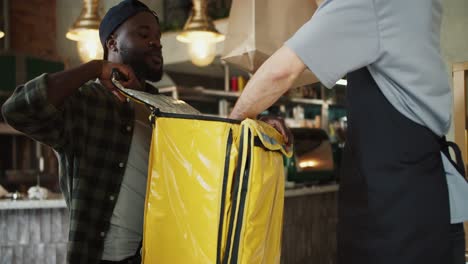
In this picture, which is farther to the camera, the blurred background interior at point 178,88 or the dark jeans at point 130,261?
the blurred background interior at point 178,88

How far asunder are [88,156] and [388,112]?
84 centimetres

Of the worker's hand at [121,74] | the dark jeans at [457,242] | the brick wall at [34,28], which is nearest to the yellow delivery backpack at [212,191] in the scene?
the worker's hand at [121,74]

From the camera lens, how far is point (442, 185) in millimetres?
1303

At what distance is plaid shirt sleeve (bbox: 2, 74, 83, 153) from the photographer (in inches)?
54.5

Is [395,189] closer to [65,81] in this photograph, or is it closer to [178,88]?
[65,81]

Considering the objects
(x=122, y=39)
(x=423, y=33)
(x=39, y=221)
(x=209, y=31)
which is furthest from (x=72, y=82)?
(x=209, y=31)

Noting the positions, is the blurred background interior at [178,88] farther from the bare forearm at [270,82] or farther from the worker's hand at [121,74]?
the bare forearm at [270,82]

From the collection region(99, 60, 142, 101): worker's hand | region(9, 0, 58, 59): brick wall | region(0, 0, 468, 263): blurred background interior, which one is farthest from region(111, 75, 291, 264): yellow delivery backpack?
region(9, 0, 58, 59): brick wall

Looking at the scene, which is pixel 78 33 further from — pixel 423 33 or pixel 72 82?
pixel 423 33

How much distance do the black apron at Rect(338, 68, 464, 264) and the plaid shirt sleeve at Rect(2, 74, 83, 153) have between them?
2.58 feet

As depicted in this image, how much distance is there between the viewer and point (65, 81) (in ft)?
4.69

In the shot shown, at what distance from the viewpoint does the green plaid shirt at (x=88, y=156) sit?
4.97 ft

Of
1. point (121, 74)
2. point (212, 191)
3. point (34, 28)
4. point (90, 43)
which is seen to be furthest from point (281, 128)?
point (34, 28)

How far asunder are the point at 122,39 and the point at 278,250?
901mm
